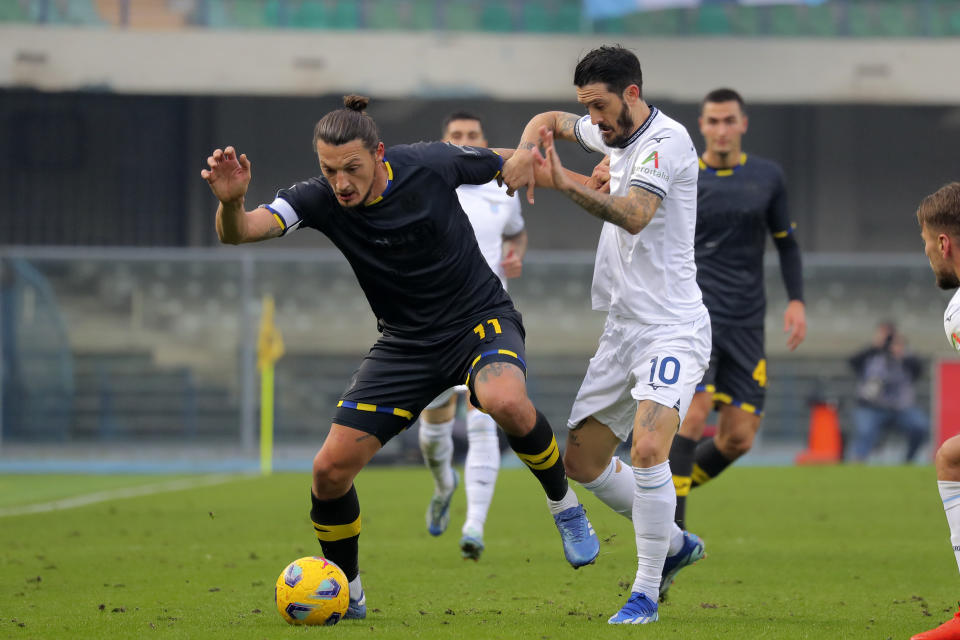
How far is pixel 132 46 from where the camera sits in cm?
2520

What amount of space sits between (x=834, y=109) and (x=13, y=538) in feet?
79.4

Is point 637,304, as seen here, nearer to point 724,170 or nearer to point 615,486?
point 615,486

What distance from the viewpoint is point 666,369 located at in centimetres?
556

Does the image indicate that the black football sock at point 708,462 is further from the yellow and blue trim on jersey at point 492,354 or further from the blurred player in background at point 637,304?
the yellow and blue trim on jersey at point 492,354

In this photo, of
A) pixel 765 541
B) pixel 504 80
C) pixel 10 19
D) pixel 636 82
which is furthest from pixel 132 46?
pixel 636 82

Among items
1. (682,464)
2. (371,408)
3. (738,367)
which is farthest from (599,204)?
(738,367)

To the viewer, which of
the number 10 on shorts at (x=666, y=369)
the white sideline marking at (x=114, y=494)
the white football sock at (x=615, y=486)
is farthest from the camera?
the white sideline marking at (x=114, y=494)

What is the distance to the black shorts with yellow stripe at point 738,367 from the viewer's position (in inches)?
293

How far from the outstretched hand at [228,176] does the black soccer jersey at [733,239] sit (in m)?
3.23

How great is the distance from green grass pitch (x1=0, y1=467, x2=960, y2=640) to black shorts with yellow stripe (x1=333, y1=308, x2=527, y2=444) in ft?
2.71

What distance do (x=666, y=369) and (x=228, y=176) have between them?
196 cm

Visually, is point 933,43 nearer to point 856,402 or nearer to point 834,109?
point 834,109

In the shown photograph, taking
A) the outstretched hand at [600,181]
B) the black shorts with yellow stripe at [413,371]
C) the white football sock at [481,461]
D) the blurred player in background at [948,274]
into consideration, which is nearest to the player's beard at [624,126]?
the outstretched hand at [600,181]

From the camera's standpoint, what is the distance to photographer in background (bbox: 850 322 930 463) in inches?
666
